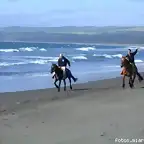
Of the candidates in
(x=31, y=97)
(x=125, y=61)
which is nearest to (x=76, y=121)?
(x=31, y=97)

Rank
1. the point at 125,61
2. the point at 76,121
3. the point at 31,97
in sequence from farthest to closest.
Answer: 1. the point at 125,61
2. the point at 31,97
3. the point at 76,121

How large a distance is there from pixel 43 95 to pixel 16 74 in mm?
10061

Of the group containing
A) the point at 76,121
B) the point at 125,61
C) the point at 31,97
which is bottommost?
the point at 31,97

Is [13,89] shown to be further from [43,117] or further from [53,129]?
[53,129]

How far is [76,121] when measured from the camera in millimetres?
10875

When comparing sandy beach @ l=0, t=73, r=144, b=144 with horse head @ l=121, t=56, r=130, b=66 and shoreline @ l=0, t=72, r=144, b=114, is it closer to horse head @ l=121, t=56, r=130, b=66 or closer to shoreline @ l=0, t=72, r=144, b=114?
shoreline @ l=0, t=72, r=144, b=114

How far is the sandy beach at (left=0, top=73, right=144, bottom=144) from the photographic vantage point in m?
9.37

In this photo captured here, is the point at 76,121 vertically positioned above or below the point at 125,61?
below

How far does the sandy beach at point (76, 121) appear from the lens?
937 cm

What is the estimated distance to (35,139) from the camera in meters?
9.48

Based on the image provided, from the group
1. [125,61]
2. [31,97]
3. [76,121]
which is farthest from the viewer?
[125,61]

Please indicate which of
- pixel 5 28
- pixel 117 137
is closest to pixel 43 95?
pixel 117 137

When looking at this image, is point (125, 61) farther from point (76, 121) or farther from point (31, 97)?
point (76, 121)

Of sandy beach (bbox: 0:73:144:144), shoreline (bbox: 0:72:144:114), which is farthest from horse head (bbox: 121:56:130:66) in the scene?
sandy beach (bbox: 0:73:144:144)
